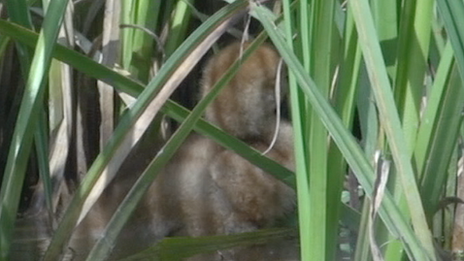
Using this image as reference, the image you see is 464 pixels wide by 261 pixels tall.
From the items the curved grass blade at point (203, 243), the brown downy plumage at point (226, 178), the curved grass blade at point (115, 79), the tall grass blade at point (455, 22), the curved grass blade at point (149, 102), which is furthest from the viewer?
the brown downy plumage at point (226, 178)

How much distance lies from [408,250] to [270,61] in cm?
125

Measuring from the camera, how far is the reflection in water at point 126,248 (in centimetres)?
230

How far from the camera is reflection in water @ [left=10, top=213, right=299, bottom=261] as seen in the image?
2297 mm

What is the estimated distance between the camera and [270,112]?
2.63 meters

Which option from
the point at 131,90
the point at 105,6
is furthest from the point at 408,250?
the point at 105,6

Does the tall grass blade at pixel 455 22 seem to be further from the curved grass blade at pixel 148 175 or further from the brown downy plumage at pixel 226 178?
the brown downy plumage at pixel 226 178

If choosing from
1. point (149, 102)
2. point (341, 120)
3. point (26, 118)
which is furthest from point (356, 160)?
point (26, 118)

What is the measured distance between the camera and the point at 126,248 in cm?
240

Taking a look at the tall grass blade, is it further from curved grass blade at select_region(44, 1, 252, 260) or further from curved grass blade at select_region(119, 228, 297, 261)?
curved grass blade at select_region(119, 228, 297, 261)

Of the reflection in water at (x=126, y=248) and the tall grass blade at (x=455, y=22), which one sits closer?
the tall grass blade at (x=455, y=22)

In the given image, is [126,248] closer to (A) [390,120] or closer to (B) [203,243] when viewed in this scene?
(B) [203,243]

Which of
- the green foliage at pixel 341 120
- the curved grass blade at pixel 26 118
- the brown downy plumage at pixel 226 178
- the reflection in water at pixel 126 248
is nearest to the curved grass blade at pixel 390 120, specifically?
the green foliage at pixel 341 120

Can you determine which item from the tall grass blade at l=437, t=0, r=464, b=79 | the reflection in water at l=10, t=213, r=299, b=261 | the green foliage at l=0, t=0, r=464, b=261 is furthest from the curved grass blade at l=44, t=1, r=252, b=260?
Result: the tall grass blade at l=437, t=0, r=464, b=79

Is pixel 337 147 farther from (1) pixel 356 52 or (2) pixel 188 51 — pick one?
(2) pixel 188 51
